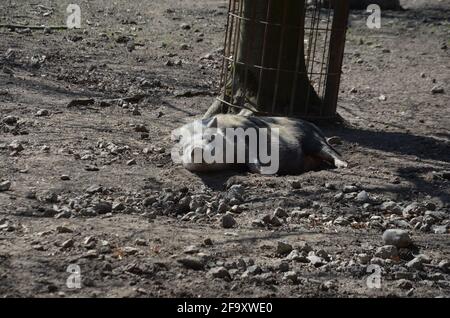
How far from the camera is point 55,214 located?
5625mm

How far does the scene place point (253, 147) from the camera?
696cm

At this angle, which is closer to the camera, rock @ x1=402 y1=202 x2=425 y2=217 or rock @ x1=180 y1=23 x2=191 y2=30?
rock @ x1=402 y1=202 x2=425 y2=217

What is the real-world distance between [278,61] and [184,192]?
2.32 m

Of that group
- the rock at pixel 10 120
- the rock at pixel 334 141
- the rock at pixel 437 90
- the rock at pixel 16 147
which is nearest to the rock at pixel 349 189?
the rock at pixel 334 141

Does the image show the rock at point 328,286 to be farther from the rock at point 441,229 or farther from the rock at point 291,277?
the rock at point 441,229

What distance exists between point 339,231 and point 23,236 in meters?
1.85

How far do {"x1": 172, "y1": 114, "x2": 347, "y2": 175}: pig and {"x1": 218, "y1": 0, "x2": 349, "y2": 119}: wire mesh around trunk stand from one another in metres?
0.92

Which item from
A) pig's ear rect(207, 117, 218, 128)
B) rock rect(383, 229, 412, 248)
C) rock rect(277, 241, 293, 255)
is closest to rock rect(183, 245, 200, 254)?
rock rect(277, 241, 293, 255)

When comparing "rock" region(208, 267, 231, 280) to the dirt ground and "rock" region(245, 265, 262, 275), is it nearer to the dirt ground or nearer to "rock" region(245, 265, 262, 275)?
the dirt ground

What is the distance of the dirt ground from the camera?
4.67 meters

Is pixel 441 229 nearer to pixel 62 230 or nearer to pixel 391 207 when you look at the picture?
pixel 391 207
